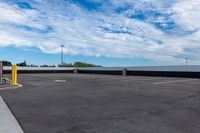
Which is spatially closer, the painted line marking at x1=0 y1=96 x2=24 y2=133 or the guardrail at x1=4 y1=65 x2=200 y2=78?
the painted line marking at x1=0 y1=96 x2=24 y2=133

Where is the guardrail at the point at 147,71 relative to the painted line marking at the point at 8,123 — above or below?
above

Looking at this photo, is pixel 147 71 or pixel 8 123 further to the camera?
pixel 147 71

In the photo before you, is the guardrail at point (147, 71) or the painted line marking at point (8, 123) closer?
the painted line marking at point (8, 123)

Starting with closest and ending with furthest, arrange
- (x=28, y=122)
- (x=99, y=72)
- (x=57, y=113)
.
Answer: (x=28, y=122)
(x=57, y=113)
(x=99, y=72)

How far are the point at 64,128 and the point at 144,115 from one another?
246 cm

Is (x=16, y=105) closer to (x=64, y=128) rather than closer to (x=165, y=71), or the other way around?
(x=64, y=128)

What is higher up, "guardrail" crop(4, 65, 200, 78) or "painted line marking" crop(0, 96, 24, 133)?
"guardrail" crop(4, 65, 200, 78)

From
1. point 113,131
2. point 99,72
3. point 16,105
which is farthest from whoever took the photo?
point 99,72

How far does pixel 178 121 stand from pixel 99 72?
2995cm

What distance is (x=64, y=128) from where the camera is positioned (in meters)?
5.68

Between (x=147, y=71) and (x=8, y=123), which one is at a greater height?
(x=147, y=71)

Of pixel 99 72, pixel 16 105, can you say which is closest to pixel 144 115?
pixel 16 105

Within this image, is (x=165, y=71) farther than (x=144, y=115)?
Yes

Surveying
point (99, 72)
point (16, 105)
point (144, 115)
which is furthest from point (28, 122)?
point (99, 72)
